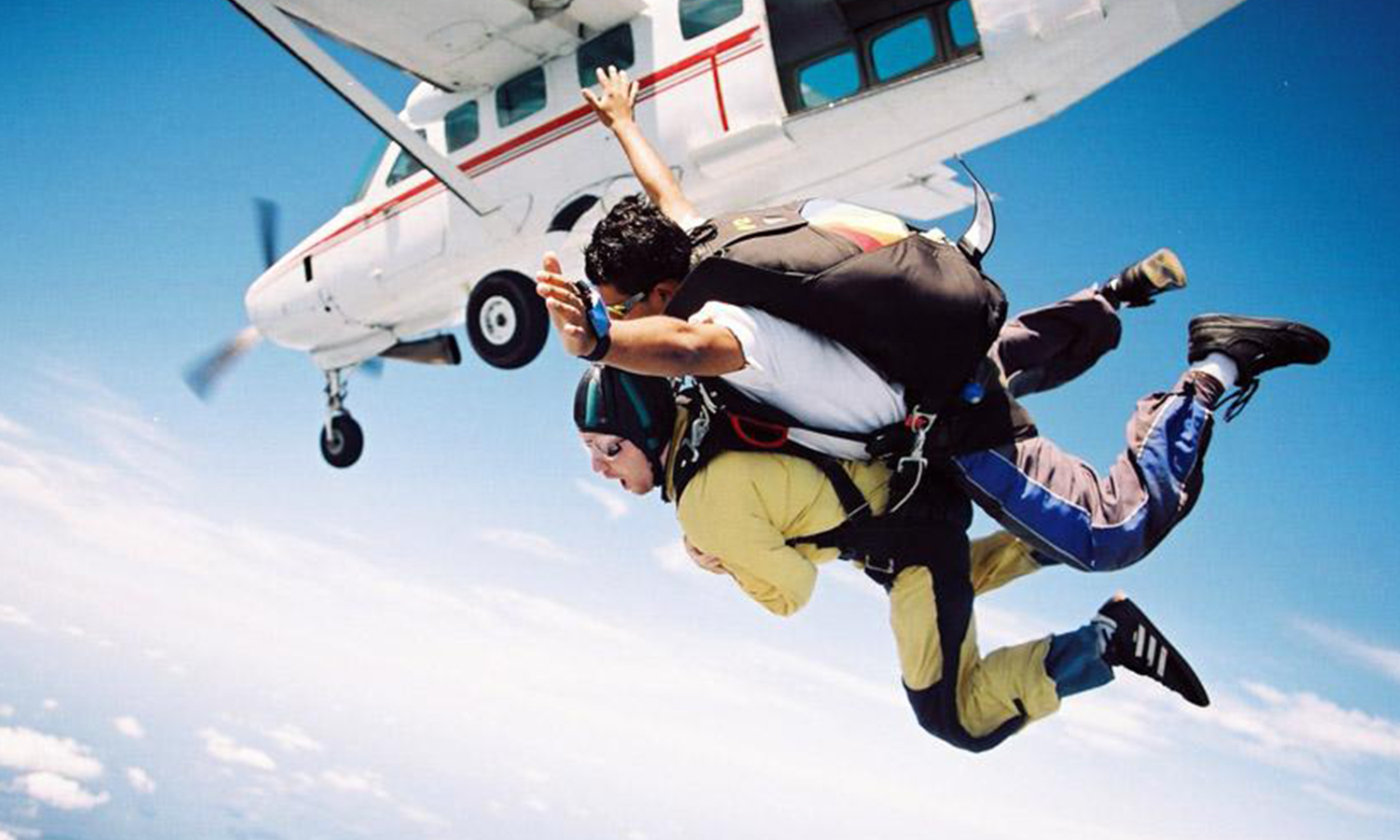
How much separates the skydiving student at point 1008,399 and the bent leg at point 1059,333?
2cm

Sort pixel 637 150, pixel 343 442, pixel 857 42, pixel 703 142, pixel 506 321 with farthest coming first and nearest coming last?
pixel 343 442, pixel 506 321, pixel 703 142, pixel 857 42, pixel 637 150

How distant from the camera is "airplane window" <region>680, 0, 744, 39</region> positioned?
7.82 metres

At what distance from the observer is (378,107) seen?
8.45 m

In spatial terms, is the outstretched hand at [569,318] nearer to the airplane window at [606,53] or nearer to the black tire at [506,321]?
the airplane window at [606,53]

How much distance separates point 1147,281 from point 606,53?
6676 millimetres

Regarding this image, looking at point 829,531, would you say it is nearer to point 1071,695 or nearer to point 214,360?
point 1071,695

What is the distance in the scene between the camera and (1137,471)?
9.07ft

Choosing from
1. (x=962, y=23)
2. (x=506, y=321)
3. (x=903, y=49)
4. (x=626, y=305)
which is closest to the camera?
(x=626, y=305)

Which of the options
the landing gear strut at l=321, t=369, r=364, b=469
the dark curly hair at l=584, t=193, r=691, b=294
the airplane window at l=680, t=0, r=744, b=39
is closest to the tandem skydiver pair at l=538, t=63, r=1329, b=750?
the dark curly hair at l=584, t=193, r=691, b=294

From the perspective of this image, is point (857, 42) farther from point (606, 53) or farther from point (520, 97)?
point (520, 97)

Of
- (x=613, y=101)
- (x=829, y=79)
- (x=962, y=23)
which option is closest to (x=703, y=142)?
(x=829, y=79)

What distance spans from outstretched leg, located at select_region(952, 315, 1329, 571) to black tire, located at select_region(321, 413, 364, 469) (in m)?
11.3

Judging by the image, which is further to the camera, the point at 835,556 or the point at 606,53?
the point at 606,53

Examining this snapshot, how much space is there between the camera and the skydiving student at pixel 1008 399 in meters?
2.50
